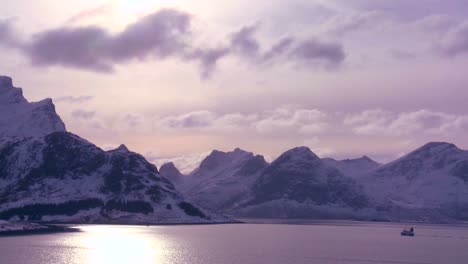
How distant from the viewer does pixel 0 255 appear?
655ft

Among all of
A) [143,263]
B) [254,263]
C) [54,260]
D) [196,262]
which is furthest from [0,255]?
[254,263]

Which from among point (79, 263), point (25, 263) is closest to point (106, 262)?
point (79, 263)

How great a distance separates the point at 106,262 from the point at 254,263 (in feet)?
134

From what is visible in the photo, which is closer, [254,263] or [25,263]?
[25,263]

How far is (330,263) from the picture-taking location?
655 ft

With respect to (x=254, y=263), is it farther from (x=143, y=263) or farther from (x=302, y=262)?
(x=143, y=263)

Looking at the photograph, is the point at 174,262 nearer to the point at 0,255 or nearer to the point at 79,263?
the point at 79,263

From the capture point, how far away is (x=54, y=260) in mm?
192375

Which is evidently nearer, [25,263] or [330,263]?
[25,263]

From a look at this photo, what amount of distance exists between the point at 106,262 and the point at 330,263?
2437 inches

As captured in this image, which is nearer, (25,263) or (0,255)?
(25,263)

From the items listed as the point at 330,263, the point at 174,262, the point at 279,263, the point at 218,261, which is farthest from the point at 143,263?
the point at 330,263

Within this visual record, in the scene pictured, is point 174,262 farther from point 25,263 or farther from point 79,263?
point 25,263

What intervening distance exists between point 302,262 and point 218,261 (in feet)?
76.6
